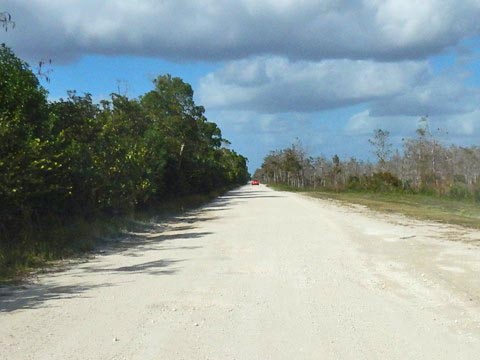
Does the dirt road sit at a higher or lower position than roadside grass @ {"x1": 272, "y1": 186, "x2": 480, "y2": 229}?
higher

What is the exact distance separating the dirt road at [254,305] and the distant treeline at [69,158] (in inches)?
96.7

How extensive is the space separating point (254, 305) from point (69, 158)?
32.1 feet

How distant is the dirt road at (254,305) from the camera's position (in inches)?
259

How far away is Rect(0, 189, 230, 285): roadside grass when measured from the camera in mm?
12805

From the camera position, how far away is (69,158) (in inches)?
667

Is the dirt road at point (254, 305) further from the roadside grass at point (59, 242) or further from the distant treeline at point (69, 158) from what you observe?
the distant treeline at point (69, 158)

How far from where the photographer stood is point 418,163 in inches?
3255

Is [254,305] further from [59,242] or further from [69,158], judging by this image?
[69,158]

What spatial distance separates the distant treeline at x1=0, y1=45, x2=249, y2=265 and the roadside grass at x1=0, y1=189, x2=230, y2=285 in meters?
0.34

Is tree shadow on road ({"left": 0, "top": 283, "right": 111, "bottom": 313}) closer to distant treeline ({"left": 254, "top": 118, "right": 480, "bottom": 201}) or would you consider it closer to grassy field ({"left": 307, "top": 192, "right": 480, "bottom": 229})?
grassy field ({"left": 307, "top": 192, "right": 480, "bottom": 229})

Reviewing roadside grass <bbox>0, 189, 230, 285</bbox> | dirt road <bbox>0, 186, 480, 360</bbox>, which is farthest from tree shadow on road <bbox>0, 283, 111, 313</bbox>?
roadside grass <bbox>0, 189, 230, 285</bbox>

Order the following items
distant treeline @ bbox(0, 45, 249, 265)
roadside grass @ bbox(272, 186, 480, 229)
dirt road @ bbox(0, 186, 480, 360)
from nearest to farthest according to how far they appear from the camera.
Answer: dirt road @ bbox(0, 186, 480, 360), distant treeline @ bbox(0, 45, 249, 265), roadside grass @ bbox(272, 186, 480, 229)

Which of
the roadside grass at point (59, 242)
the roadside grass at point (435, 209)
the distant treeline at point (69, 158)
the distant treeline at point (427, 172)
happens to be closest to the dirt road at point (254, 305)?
the roadside grass at point (59, 242)

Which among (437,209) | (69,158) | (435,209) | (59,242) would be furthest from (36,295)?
(437,209)
